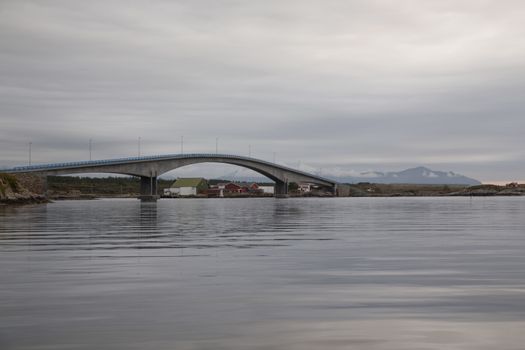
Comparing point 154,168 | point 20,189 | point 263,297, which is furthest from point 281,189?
point 263,297

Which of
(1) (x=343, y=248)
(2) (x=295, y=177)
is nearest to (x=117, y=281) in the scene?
(1) (x=343, y=248)

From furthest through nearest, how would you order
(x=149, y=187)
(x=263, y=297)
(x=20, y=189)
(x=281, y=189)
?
1. (x=281, y=189)
2. (x=149, y=187)
3. (x=20, y=189)
4. (x=263, y=297)

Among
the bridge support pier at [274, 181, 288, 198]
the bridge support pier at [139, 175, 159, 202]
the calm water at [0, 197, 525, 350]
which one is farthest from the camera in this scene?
the bridge support pier at [274, 181, 288, 198]

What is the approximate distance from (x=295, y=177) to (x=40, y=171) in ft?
270

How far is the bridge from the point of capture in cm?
11494

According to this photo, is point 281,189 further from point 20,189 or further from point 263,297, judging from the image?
point 263,297

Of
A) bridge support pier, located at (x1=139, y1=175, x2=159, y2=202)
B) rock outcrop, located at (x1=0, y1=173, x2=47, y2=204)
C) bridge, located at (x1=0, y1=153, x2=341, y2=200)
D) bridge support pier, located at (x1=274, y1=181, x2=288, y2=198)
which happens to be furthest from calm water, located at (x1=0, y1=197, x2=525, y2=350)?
bridge support pier, located at (x1=274, y1=181, x2=288, y2=198)

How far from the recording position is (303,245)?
66.8ft

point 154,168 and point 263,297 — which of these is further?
point 154,168

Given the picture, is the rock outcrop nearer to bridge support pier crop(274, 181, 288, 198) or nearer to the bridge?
the bridge

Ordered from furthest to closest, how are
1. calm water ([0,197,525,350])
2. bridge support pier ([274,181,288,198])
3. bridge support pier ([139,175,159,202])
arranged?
bridge support pier ([274,181,288,198]) < bridge support pier ([139,175,159,202]) < calm water ([0,197,525,350])

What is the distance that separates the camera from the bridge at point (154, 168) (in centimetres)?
11494

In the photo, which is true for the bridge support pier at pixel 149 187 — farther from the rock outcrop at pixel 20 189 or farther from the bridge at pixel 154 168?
the rock outcrop at pixel 20 189

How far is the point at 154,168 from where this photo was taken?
443 ft
